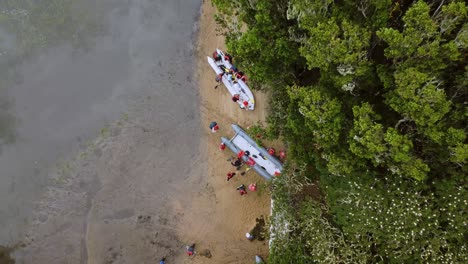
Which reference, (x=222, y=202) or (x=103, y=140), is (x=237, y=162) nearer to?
(x=222, y=202)

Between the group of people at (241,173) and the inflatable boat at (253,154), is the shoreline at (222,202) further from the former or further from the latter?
the inflatable boat at (253,154)

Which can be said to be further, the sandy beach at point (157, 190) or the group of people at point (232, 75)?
the group of people at point (232, 75)

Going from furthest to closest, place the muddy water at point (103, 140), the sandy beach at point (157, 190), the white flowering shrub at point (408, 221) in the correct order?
the muddy water at point (103, 140) < the sandy beach at point (157, 190) < the white flowering shrub at point (408, 221)

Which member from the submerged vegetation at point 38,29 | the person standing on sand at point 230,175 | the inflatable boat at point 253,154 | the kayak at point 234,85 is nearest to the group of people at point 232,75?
the kayak at point 234,85

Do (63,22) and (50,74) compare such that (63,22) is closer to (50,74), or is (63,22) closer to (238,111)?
(50,74)

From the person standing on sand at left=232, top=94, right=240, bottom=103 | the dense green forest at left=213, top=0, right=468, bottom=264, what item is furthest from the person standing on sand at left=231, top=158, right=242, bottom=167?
the dense green forest at left=213, top=0, right=468, bottom=264

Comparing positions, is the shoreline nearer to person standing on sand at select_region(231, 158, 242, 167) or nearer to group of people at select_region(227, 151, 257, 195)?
group of people at select_region(227, 151, 257, 195)

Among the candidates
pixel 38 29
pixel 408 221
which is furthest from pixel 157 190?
pixel 408 221
